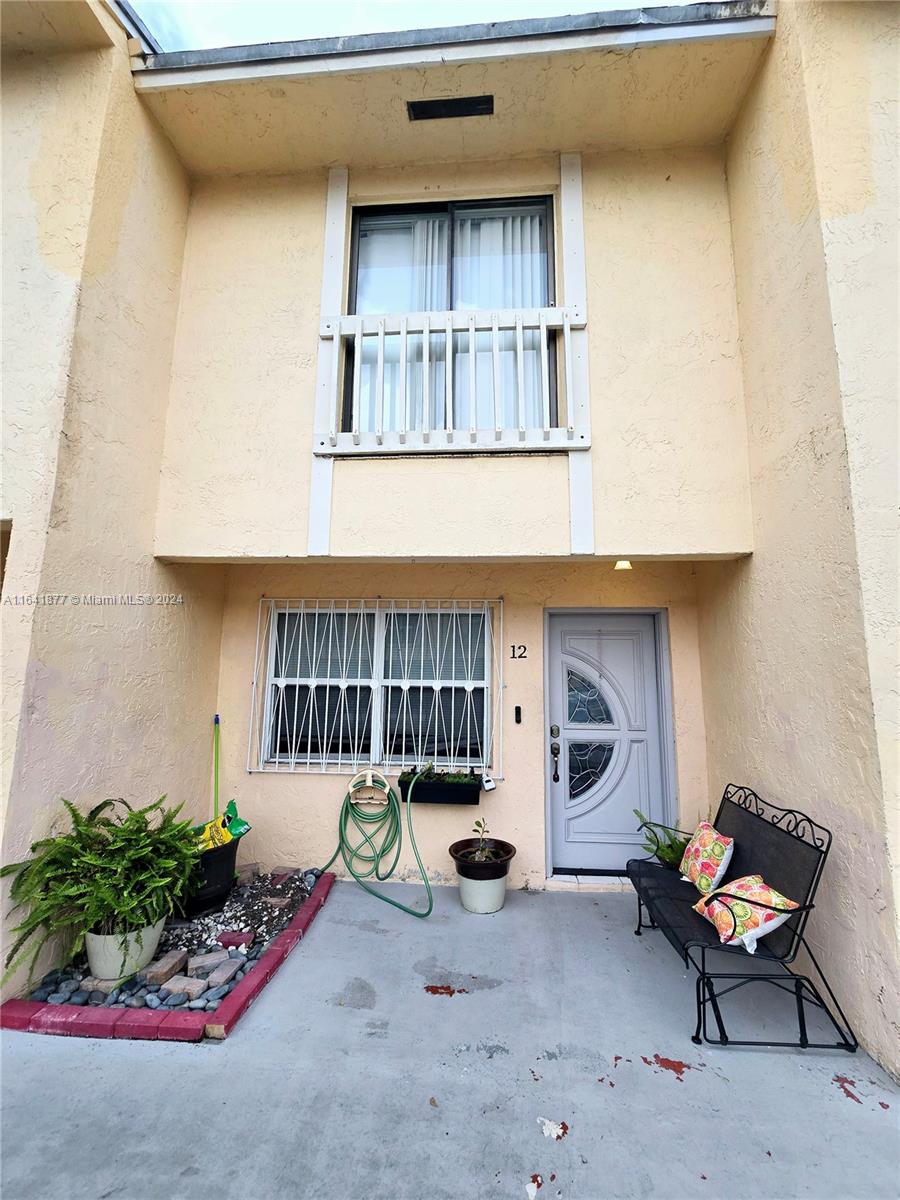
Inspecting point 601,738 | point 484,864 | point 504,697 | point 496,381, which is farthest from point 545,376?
point 484,864

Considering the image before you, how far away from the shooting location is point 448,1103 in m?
1.99

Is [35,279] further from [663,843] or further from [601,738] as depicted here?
[663,843]

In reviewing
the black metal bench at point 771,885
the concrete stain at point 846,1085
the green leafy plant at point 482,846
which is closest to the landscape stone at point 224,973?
the green leafy plant at point 482,846

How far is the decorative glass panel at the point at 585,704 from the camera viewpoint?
4.10 m

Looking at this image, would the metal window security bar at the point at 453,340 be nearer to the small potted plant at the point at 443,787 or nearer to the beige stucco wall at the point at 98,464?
the beige stucco wall at the point at 98,464

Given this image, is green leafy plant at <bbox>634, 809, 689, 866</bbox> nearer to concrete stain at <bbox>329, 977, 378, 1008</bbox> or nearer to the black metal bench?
the black metal bench

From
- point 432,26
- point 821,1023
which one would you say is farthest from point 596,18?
point 821,1023

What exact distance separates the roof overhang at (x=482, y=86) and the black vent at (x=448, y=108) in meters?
0.04

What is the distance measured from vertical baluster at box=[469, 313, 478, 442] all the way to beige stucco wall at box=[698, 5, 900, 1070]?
1.76 m

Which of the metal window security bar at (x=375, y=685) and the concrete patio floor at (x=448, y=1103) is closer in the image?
the concrete patio floor at (x=448, y=1103)

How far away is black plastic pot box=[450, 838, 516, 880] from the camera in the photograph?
342cm

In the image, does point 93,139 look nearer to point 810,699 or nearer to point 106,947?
point 106,947

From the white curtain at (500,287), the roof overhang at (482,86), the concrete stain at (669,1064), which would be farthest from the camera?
the white curtain at (500,287)

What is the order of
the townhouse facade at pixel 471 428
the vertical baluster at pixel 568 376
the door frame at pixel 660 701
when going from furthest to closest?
1. the door frame at pixel 660 701
2. the vertical baluster at pixel 568 376
3. the townhouse facade at pixel 471 428
